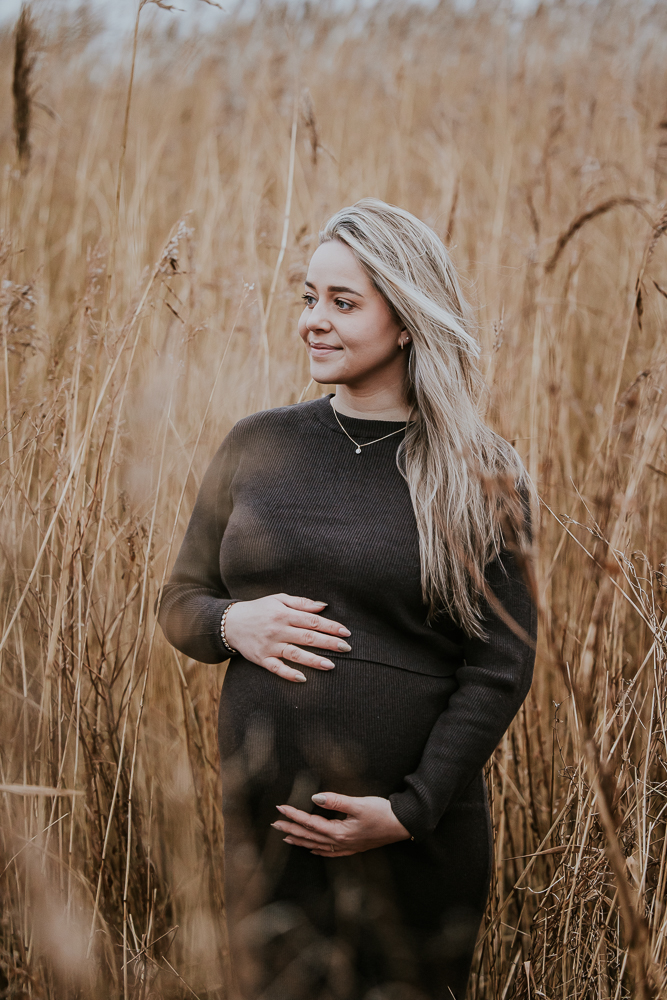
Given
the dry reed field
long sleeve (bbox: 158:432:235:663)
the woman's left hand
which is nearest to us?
the woman's left hand

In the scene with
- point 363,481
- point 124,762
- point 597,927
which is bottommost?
point 597,927

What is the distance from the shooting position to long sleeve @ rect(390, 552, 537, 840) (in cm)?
114

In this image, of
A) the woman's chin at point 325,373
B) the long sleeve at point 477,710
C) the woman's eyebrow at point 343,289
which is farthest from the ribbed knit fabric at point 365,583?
the woman's eyebrow at point 343,289

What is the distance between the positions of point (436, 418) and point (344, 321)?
0.26 m

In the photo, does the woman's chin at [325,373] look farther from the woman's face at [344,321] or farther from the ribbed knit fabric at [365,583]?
the ribbed knit fabric at [365,583]

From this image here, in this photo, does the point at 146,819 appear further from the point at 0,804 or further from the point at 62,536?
the point at 62,536

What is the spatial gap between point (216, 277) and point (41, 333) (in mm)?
807

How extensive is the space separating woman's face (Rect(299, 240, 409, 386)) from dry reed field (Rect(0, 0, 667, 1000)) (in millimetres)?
177

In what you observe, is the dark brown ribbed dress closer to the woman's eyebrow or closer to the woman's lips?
the woman's lips

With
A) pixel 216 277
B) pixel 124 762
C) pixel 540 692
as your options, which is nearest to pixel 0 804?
pixel 124 762

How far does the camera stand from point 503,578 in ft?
4.02

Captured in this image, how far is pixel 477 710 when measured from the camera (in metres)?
1.17

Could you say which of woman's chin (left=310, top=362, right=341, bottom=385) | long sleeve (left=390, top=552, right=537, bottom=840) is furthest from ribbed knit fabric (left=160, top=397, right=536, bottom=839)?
woman's chin (left=310, top=362, right=341, bottom=385)

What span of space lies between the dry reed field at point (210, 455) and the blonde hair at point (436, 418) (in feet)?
0.39
